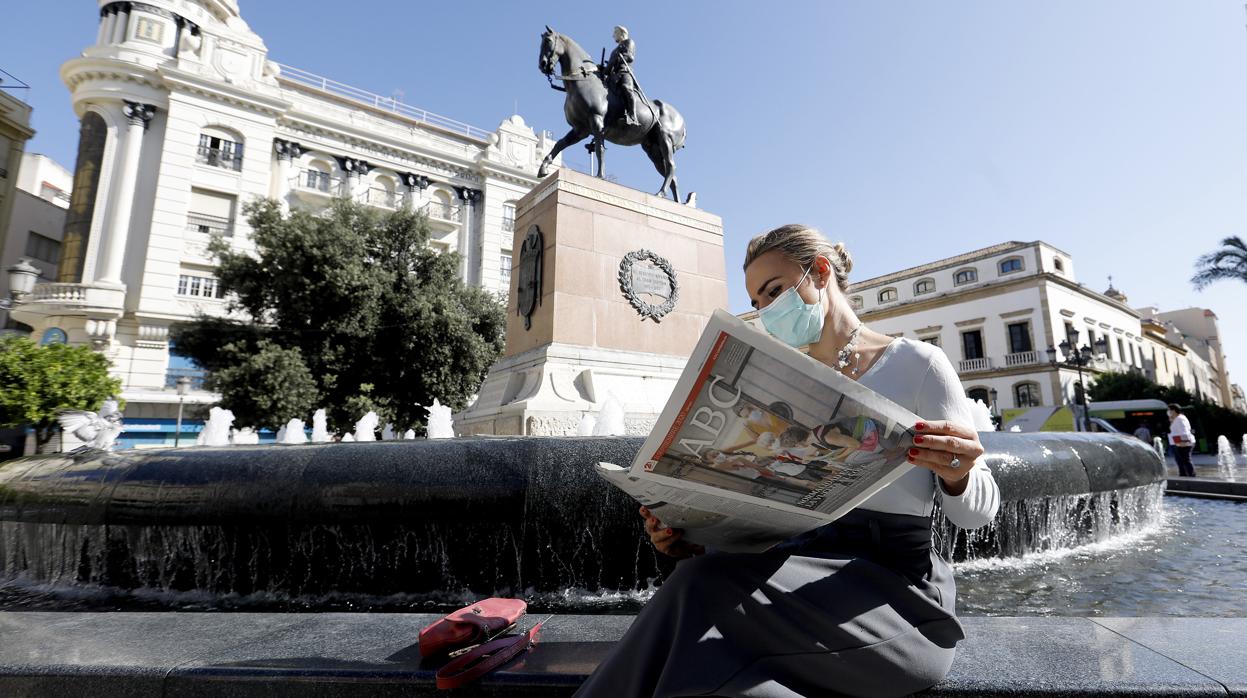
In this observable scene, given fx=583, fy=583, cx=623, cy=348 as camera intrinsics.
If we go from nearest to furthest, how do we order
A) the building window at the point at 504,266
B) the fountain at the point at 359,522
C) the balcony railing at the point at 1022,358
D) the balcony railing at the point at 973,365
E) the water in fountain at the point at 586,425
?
the fountain at the point at 359,522 < the water in fountain at the point at 586,425 < the building window at the point at 504,266 < the balcony railing at the point at 1022,358 < the balcony railing at the point at 973,365

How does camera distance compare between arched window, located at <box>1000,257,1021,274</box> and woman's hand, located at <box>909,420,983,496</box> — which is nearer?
woman's hand, located at <box>909,420,983,496</box>

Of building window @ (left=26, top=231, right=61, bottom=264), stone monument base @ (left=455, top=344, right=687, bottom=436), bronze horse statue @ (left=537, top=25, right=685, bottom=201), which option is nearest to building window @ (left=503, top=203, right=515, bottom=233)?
building window @ (left=26, top=231, right=61, bottom=264)

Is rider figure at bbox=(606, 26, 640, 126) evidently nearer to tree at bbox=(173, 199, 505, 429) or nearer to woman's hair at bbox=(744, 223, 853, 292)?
woman's hair at bbox=(744, 223, 853, 292)

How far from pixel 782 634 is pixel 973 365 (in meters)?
37.5

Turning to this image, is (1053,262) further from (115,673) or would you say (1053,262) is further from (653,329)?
(115,673)

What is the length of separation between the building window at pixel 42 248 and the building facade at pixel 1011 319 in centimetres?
3728

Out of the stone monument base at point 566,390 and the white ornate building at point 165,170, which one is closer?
the stone monument base at point 566,390

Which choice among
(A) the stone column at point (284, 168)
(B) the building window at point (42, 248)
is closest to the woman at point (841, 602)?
(A) the stone column at point (284, 168)

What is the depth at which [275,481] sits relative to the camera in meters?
3.15

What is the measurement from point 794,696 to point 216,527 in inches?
132

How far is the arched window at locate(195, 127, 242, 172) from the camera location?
21.3 meters

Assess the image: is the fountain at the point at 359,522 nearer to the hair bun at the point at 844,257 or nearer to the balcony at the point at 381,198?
the hair bun at the point at 844,257

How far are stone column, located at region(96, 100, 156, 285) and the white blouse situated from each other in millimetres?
25361

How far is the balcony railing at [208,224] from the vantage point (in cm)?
2094
